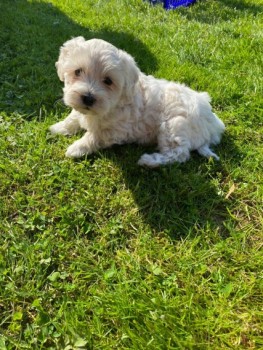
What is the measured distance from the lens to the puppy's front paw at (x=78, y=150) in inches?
123

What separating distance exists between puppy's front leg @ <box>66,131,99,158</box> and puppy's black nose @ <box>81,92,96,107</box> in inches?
16.9

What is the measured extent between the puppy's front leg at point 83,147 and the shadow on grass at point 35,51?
0.84 m

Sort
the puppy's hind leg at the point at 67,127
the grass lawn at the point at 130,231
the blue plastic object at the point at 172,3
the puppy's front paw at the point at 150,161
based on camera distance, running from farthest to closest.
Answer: the blue plastic object at the point at 172,3, the puppy's hind leg at the point at 67,127, the puppy's front paw at the point at 150,161, the grass lawn at the point at 130,231

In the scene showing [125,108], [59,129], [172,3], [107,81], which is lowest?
[59,129]

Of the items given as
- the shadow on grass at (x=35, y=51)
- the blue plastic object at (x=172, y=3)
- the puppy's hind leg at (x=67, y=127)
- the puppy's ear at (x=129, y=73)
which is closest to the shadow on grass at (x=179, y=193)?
the puppy's hind leg at (x=67, y=127)

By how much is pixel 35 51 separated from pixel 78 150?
2.36 m

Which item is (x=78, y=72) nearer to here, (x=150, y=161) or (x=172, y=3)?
(x=150, y=161)

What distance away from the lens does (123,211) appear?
274 cm

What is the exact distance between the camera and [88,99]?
2.75 metres

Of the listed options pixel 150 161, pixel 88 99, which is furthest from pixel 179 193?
pixel 88 99

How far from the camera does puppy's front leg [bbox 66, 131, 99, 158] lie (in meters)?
3.12

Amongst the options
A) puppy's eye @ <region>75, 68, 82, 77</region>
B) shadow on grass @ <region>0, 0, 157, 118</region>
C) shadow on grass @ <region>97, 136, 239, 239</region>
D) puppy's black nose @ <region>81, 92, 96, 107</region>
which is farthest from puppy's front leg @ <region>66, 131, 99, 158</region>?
shadow on grass @ <region>0, 0, 157, 118</region>

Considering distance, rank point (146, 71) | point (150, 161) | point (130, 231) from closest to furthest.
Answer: point (130, 231) → point (150, 161) → point (146, 71)

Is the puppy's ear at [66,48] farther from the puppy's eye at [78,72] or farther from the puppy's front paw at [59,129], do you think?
the puppy's front paw at [59,129]
